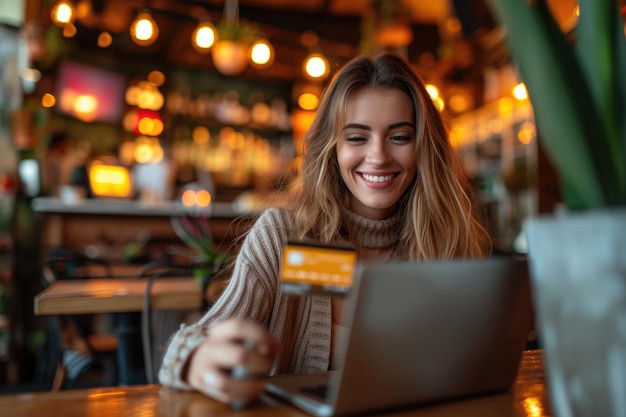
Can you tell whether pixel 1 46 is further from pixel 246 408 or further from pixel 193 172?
pixel 246 408

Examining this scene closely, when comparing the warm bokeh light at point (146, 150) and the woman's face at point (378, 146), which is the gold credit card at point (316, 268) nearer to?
the woman's face at point (378, 146)

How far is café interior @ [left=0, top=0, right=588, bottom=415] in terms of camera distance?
298cm

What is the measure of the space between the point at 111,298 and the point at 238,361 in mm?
1486

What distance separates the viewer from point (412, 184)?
1366 millimetres

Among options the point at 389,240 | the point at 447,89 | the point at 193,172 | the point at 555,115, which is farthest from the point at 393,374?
the point at 447,89

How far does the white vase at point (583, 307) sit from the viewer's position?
1.54 ft

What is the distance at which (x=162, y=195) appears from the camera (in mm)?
5395

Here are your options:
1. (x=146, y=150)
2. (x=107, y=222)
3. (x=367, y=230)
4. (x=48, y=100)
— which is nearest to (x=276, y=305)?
(x=367, y=230)

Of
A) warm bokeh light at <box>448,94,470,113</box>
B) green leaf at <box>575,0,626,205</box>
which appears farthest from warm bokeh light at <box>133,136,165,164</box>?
green leaf at <box>575,0,626,205</box>

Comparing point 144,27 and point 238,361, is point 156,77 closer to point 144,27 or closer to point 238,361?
point 144,27

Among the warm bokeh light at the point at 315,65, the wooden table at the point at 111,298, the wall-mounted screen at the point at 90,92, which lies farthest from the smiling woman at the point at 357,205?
the wall-mounted screen at the point at 90,92

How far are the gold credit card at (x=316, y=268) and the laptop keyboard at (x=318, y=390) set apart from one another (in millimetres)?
144

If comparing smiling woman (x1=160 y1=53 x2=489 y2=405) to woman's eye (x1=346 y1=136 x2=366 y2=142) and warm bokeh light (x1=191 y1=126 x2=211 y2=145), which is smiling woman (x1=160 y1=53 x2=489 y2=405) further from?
warm bokeh light (x1=191 y1=126 x2=211 y2=145)

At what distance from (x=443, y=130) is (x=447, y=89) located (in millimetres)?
7376
